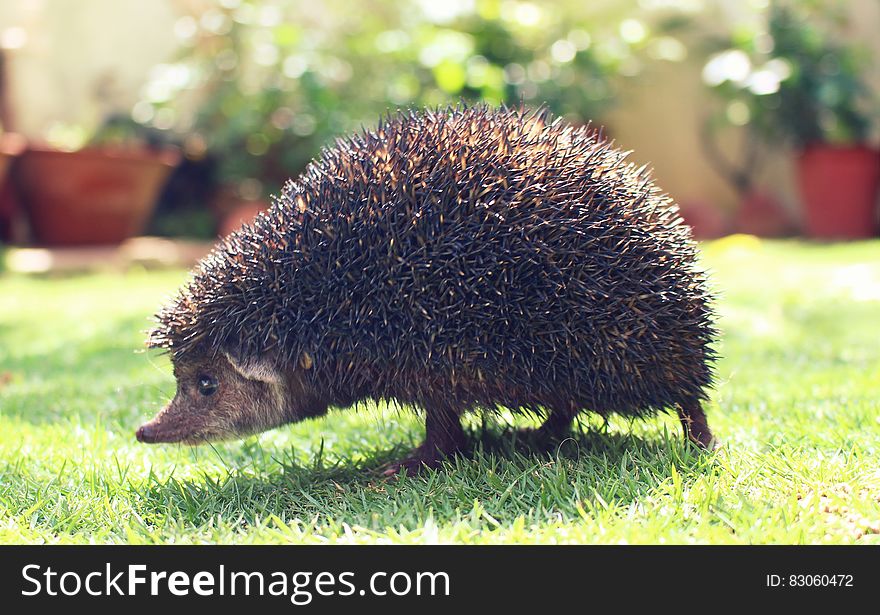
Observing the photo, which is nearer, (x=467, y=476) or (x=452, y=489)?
(x=452, y=489)

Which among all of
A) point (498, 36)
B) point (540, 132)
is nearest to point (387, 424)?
point (540, 132)

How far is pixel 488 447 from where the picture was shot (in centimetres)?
375

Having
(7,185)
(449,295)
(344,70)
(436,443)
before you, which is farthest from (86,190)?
(449,295)

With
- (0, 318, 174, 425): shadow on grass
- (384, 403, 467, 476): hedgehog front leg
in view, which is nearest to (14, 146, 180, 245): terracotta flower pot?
(0, 318, 174, 425): shadow on grass

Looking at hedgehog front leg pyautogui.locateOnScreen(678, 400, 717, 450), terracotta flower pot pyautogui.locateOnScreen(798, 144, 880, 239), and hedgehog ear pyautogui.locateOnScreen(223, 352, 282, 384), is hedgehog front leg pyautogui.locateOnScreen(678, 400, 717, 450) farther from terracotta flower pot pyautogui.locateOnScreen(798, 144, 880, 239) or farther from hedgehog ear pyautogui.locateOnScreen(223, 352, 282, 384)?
terracotta flower pot pyautogui.locateOnScreen(798, 144, 880, 239)

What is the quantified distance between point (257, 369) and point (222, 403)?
0.24 metres

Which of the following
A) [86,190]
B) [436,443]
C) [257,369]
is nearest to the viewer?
[257,369]

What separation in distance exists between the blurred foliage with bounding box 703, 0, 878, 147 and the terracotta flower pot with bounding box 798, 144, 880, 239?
0.58 m

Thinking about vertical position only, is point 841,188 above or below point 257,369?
above

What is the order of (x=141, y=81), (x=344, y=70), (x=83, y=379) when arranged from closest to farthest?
1. (x=83, y=379)
2. (x=344, y=70)
3. (x=141, y=81)

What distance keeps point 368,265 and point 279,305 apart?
36 centimetres

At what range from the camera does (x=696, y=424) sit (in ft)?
11.5

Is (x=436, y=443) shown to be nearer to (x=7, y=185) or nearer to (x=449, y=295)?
(x=449, y=295)

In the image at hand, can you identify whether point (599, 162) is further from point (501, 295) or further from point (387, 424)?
point (387, 424)
